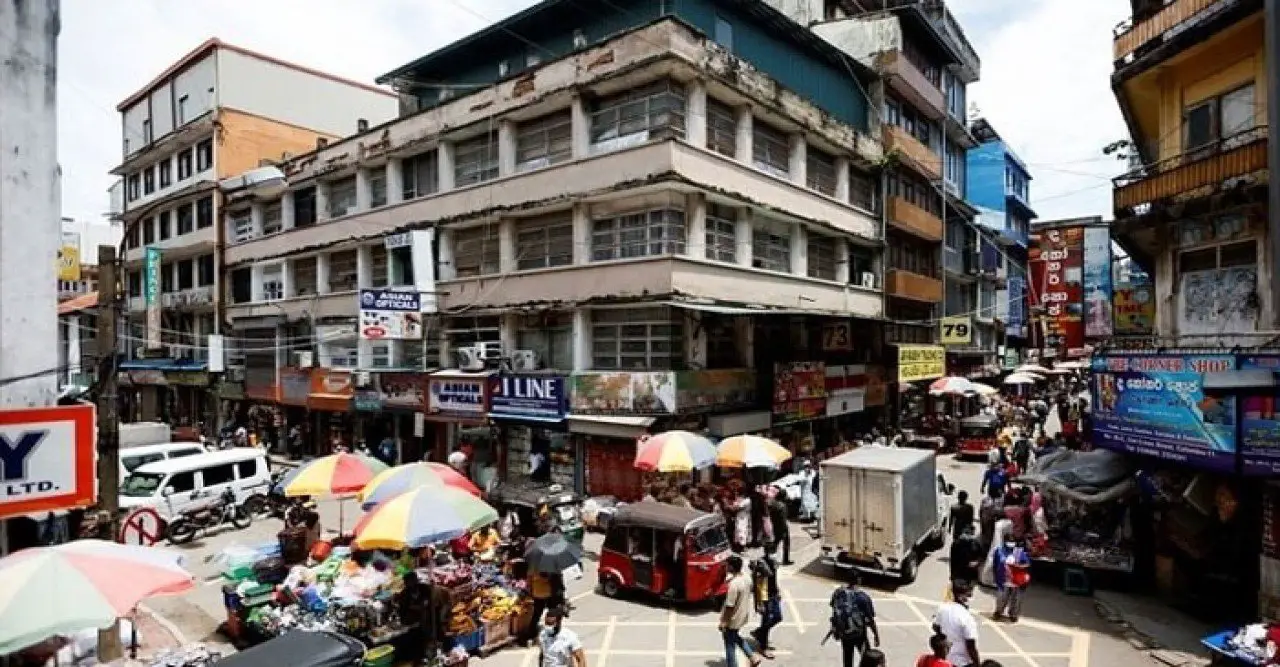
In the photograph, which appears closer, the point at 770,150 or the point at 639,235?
the point at 639,235

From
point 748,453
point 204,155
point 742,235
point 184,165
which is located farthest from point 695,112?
point 184,165

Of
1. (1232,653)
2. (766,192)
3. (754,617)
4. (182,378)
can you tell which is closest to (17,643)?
(754,617)

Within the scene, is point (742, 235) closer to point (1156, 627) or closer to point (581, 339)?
point (581, 339)

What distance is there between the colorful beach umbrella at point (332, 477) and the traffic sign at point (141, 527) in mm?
3213

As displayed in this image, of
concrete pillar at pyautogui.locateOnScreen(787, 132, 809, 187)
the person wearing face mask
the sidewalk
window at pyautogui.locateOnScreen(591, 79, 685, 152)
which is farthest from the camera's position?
concrete pillar at pyautogui.locateOnScreen(787, 132, 809, 187)

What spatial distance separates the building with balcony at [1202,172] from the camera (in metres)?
13.6

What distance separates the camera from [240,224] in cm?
3481

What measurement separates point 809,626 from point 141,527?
530 inches

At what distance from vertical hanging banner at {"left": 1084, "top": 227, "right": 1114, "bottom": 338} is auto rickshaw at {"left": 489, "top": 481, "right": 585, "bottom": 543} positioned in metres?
22.8

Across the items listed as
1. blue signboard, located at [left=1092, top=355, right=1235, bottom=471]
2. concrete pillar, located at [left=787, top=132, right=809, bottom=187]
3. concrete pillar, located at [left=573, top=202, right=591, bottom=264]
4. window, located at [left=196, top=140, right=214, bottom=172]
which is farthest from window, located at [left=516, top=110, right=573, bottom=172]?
window, located at [left=196, top=140, right=214, bottom=172]

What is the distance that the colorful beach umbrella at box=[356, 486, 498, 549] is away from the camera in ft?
33.5

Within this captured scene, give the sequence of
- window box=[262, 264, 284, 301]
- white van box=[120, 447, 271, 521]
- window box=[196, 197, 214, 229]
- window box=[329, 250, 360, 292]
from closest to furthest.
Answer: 1. white van box=[120, 447, 271, 521]
2. window box=[329, 250, 360, 292]
3. window box=[262, 264, 284, 301]
4. window box=[196, 197, 214, 229]

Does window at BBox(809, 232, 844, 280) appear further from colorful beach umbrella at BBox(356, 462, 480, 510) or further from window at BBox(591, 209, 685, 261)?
colorful beach umbrella at BBox(356, 462, 480, 510)

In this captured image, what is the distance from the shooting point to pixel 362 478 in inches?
595
